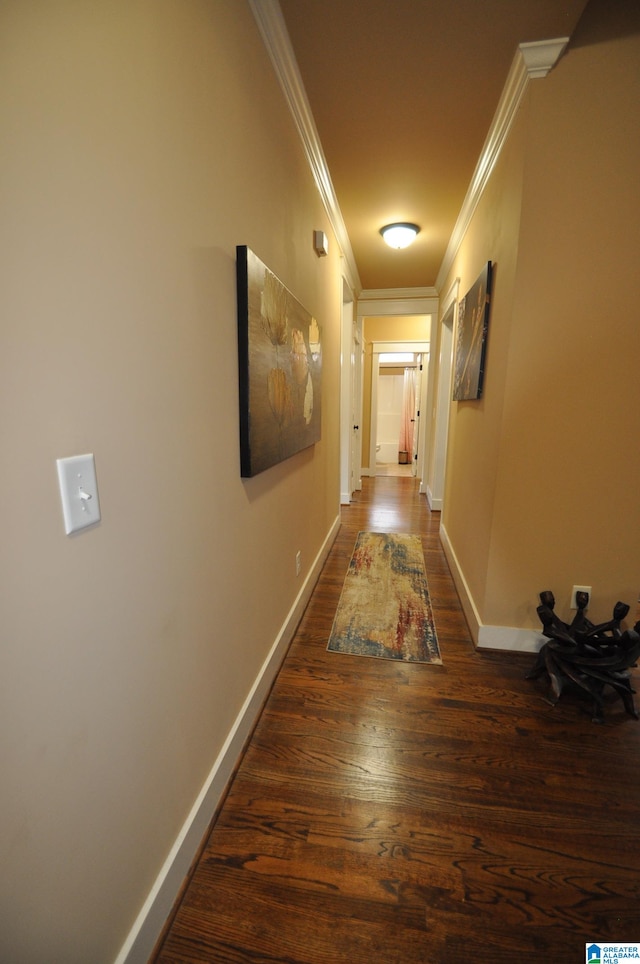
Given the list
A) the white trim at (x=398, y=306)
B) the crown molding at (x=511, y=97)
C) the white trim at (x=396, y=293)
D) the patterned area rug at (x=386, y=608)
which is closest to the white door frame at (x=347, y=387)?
the white trim at (x=398, y=306)

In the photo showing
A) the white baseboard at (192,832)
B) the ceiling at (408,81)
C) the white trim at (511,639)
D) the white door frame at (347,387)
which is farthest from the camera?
the white door frame at (347,387)

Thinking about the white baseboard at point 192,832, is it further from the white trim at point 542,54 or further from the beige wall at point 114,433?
the white trim at point 542,54

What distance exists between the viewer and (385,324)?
6461 millimetres

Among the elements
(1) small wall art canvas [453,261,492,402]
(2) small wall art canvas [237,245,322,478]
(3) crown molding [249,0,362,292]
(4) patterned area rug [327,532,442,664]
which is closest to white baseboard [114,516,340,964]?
(4) patterned area rug [327,532,442,664]

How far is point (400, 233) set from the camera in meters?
3.24

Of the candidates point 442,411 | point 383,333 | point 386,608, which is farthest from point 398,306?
point 386,608

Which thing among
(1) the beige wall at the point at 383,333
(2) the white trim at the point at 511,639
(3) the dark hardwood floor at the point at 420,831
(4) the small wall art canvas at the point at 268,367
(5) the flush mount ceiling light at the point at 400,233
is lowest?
(3) the dark hardwood floor at the point at 420,831

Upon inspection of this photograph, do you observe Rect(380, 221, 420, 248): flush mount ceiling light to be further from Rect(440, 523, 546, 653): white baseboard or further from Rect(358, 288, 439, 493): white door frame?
Rect(440, 523, 546, 653): white baseboard

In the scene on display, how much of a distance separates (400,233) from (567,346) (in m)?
2.12

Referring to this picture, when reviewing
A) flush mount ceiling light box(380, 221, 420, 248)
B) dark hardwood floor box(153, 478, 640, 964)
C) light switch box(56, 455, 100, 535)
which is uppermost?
flush mount ceiling light box(380, 221, 420, 248)

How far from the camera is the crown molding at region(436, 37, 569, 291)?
5.07 ft

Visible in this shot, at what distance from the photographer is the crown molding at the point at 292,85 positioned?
1359 mm

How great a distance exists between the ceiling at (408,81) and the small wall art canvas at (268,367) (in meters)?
0.96

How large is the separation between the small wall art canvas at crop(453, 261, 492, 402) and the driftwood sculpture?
1.26m
